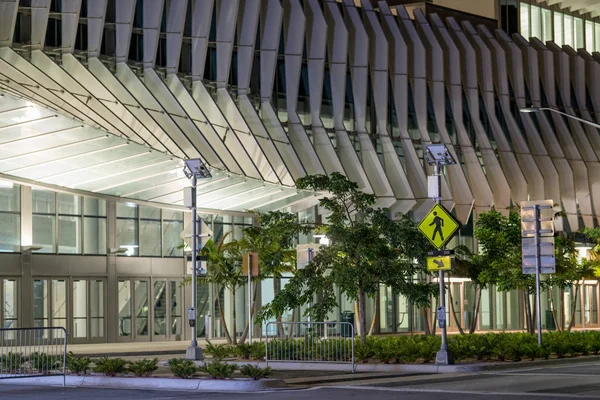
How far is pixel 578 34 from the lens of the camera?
239 ft

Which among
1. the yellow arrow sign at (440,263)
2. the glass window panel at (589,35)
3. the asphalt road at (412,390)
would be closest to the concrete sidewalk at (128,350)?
the yellow arrow sign at (440,263)

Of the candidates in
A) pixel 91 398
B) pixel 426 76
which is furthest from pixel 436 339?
pixel 426 76

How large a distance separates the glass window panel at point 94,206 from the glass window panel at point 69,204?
297mm

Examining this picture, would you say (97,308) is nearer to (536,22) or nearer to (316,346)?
(316,346)

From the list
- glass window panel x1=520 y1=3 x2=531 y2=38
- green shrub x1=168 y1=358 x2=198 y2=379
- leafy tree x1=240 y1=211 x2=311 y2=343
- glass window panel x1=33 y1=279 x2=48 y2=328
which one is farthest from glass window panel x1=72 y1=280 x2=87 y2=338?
glass window panel x1=520 y1=3 x2=531 y2=38

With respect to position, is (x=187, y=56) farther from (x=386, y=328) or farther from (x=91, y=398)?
(x=91, y=398)

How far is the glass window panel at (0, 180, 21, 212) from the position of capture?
136 feet

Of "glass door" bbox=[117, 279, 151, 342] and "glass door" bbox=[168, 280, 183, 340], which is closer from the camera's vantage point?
"glass door" bbox=[117, 279, 151, 342]

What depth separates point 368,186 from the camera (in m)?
48.5

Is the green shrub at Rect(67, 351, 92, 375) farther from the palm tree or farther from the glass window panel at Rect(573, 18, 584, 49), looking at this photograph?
the glass window panel at Rect(573, 18, 584, 49)

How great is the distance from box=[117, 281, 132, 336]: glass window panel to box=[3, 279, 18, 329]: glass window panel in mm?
4953

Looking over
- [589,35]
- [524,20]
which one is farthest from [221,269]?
[589,35]

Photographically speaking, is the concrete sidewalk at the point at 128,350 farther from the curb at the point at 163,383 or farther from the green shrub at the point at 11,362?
the curb at the point at 163,383

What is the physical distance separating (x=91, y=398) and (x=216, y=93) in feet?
89.6
